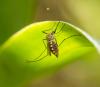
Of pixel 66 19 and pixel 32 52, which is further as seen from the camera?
pixel 66 19

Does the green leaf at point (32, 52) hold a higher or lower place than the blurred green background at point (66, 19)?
lower

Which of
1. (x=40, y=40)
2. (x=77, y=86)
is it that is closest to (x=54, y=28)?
(x=40, y=40)

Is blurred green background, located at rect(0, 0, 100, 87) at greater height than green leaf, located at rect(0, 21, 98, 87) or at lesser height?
greater

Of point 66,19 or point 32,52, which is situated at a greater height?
point 66,19
